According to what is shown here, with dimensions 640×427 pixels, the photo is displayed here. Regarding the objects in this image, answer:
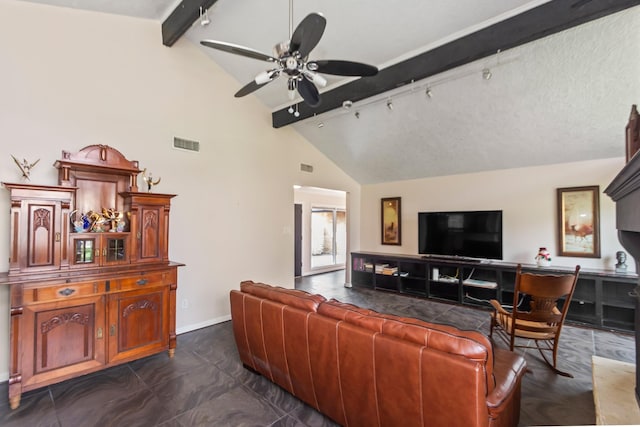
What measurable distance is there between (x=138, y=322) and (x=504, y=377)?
10.5 ft

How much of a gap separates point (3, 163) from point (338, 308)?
A: 347 centimetres

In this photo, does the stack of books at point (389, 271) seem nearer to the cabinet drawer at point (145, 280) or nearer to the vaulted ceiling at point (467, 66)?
the vaulted ceiling at point (467, 66)

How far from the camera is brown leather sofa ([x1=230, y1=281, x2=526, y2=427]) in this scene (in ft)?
4.66

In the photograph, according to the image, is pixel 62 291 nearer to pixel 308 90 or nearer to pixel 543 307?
pixel 308 90

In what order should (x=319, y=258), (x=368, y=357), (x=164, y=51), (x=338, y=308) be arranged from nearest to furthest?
(x=368, y=357), (x=338, y=308), (x=164, y=51), (x=319, y=258)

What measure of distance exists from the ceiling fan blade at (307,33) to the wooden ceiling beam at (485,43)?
5.84 ft

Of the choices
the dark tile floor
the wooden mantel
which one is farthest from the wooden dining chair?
the wooden mantel

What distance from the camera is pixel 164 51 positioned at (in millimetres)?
3840

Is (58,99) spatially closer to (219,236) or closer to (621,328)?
(219,236)

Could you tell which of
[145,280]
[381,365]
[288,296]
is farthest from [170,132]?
[381,365]

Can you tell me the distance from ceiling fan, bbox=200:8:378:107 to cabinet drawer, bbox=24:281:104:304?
7.73ft

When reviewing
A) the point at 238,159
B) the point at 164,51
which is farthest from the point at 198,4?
the point at 238,159

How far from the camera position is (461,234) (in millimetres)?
5324

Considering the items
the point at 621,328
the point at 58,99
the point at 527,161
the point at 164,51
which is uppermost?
the point at 164,51
